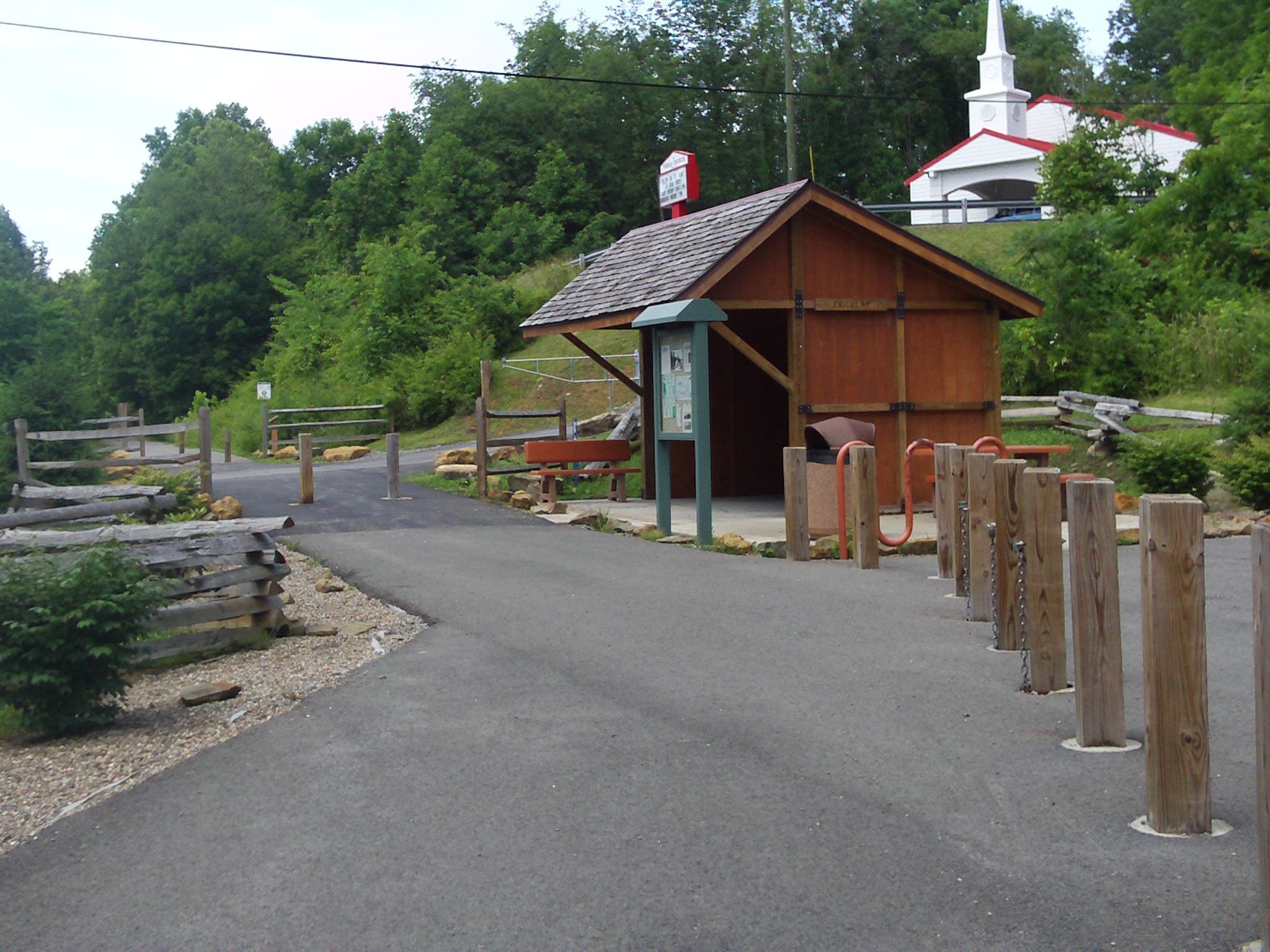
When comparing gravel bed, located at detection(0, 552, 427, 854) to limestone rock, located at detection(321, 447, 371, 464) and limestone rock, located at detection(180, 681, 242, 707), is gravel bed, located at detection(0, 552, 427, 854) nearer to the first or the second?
limestone rock, located at detection(180, 681, 242, 707)

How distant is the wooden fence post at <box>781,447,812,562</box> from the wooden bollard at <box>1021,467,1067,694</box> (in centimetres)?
545

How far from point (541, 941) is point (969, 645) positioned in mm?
4704

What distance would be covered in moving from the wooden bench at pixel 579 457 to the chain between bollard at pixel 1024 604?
1122 cm

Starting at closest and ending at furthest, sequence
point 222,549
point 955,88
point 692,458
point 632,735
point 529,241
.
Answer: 1. point 632,735
2. point 222,549
3. point 692,458
4. point 529,241
5. point 955,88

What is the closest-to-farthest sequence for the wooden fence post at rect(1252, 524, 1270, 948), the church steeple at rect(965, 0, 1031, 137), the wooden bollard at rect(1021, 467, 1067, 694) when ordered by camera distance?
the wooden fence post at rect(1252, 524, 1270, 948) < the wooden bollard at rect(1021, 467, 1067, 694) < the church steeple at rect(965, 0, 1031, 137)

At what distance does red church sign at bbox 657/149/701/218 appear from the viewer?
2025 cm

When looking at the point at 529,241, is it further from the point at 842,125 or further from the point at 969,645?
the point at 969,645

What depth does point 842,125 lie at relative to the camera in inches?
2399

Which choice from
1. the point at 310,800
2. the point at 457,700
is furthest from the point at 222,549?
the point at 310,800

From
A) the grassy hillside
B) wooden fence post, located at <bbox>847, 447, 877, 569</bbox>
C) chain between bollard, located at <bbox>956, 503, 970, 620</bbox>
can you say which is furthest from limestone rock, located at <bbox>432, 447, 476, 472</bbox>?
the grassy hillside

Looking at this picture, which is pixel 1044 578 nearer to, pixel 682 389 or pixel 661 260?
pixel 682 389

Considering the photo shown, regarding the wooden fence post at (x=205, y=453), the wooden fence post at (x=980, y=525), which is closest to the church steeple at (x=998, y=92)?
the wooden fence post at (x=205, y=453)

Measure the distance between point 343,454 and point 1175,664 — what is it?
92.3ft

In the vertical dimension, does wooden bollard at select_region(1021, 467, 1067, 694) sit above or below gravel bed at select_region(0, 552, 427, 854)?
above
